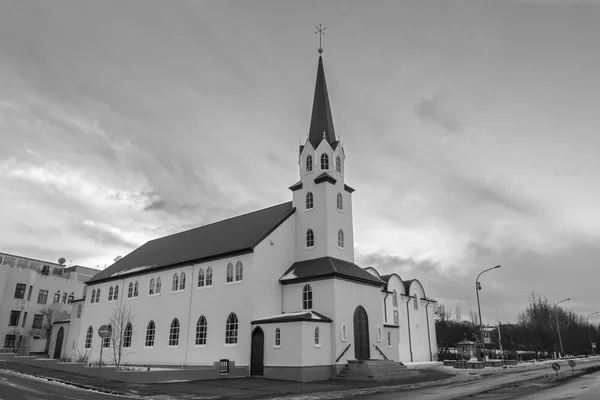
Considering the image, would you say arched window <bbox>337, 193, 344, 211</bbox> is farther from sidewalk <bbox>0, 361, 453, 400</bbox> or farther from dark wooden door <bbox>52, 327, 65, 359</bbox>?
dark wooden door <bbox>52, 327, 65, 359</bbox>

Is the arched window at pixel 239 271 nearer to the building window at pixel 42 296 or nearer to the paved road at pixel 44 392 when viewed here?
the paved road at pixel 44 392

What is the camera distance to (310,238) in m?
34.3

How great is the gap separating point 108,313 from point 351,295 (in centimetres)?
2689

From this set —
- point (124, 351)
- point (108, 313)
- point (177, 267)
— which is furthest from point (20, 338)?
point (177, 267)

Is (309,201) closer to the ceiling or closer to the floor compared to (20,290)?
closer to the ceiling

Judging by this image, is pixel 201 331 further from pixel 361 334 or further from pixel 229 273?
pixel 361 334

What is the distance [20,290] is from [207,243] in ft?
125

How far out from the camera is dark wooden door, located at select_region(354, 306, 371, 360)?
99.3 feet

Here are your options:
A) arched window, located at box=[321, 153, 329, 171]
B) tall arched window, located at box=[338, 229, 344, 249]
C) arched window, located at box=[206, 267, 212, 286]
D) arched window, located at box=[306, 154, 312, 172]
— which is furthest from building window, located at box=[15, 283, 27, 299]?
tall arched window, located at box=[338, 229, 344, 249]

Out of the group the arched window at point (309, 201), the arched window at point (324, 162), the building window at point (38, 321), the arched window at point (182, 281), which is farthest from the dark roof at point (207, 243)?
the building window at point (38, 321)

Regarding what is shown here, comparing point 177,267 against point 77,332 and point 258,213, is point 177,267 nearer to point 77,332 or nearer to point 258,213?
point 258,213

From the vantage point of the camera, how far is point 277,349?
27906 mm

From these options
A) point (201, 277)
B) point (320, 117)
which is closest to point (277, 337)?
point (201, 277)

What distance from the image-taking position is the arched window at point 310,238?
34.1 meters
